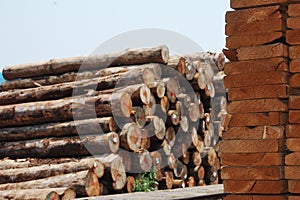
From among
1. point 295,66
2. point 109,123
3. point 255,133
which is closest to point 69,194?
point 109,123

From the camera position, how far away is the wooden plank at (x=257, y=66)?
496 cm

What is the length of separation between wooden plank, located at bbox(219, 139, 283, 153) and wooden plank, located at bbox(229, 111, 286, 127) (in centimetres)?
13

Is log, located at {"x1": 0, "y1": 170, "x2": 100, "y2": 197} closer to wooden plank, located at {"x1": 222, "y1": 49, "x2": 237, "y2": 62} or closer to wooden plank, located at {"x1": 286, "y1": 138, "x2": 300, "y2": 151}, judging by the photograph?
wooden plank, located at {"x1": 222, "y1": 49, "x2": 237, "y2": 62}

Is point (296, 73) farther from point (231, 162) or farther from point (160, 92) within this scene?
point (160, 92)

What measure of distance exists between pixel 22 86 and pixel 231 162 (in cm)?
766

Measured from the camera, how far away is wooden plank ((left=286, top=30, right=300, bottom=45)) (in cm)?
496

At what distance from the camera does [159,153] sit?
Result: 1065 centimetres

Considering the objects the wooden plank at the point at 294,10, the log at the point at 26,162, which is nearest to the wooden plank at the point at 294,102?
the wooden plank at the point at 294,10

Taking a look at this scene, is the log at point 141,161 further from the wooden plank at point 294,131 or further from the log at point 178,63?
the wooden plank at point 294,131

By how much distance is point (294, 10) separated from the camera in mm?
4984

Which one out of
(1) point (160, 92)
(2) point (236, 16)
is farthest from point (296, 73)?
(1) point (160, 92)

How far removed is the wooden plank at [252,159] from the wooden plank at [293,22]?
999 millimetres

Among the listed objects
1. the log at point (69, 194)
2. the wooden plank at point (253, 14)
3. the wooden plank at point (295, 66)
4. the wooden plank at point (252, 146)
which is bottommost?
the log at point (69, 194)

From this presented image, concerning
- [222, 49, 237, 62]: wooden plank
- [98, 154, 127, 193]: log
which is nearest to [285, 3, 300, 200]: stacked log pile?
[222, 49, 237, 62]: wooden plank
